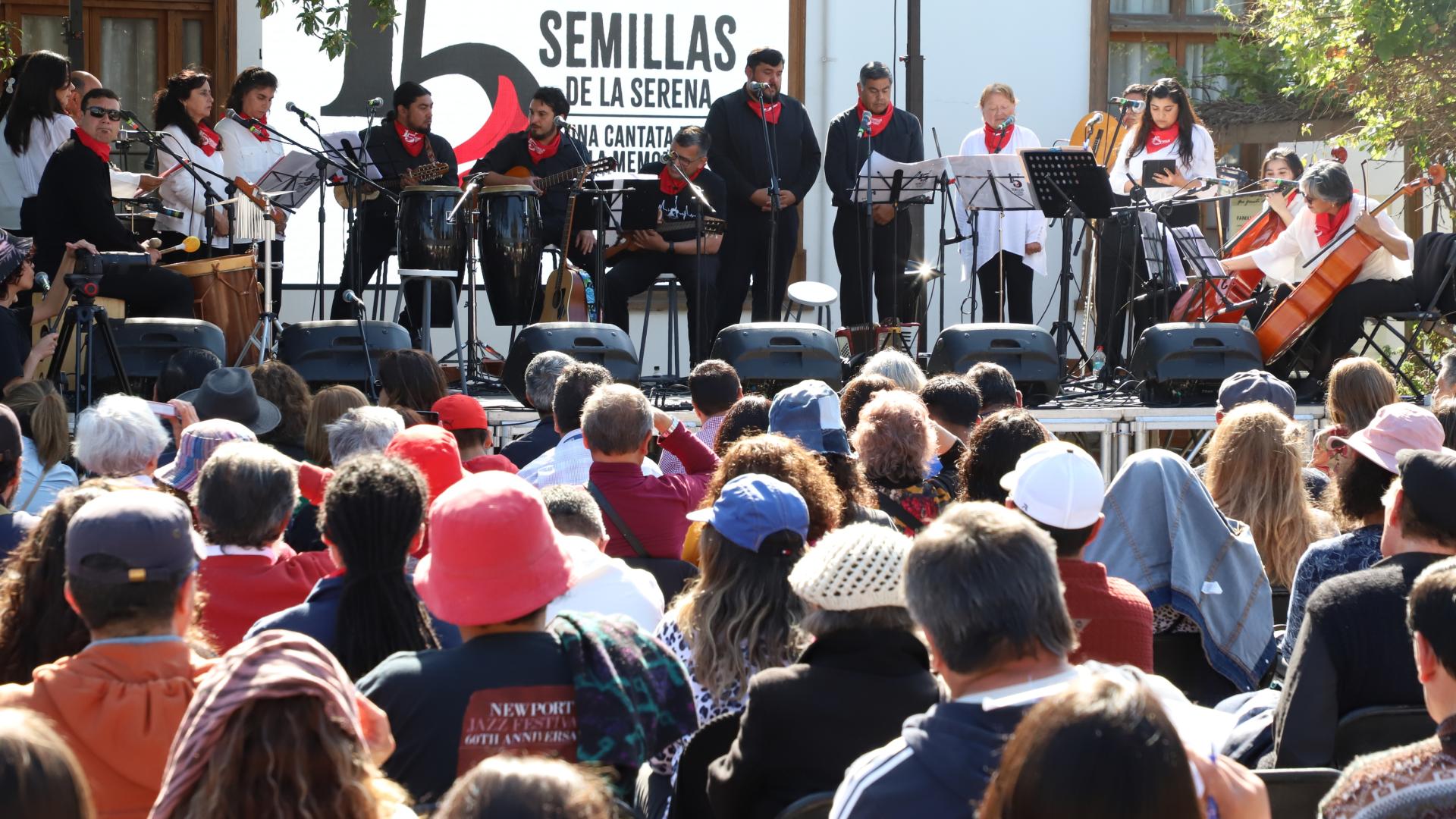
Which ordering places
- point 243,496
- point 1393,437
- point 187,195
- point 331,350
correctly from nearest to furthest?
point 243,496 < point 1393,437 < point 331,350 < point 187,195

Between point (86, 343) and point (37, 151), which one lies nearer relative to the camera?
point (86, 343)

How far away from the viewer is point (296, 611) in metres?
Result: 2.58

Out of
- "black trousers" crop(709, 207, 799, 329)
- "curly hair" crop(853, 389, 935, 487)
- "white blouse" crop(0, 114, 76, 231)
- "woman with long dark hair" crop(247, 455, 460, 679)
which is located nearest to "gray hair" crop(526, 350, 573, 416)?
"curly hair" crop(853, 389, 935, 487)

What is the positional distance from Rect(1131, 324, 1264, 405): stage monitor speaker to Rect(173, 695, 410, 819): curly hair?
631cm

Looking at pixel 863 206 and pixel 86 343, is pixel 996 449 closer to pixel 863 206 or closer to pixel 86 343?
pixel 86 343

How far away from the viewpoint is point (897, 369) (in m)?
5.64

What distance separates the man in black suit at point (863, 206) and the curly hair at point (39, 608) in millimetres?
6589

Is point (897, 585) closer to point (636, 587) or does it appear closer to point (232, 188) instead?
point (636, 587)

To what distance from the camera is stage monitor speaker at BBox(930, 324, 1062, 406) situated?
752 centimetres

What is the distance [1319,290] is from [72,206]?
594cm

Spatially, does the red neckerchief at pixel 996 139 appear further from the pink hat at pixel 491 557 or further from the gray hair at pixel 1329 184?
the pink hat at pixel 491 557

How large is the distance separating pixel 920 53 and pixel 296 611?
8.71 meters

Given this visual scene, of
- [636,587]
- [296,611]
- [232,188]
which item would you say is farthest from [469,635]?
[232,188]

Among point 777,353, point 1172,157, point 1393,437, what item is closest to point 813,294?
point 777,353
